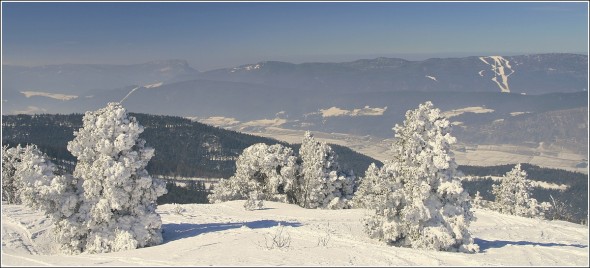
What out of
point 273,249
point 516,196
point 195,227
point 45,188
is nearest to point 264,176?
point 516,196

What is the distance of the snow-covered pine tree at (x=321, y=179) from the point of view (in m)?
73.1

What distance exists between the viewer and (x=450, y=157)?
103 feet

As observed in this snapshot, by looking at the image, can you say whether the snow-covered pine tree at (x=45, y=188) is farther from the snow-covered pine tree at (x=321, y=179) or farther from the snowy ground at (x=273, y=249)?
the snow-covered pine tree at (x=321, y=179)

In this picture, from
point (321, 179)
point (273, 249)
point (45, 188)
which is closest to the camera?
point (273, 249)

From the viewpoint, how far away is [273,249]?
27.1m

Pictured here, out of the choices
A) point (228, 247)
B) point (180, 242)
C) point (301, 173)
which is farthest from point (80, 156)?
point (301, 173)

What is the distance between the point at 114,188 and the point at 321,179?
142 ft

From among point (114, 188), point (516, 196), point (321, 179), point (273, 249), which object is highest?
point (114, 188)

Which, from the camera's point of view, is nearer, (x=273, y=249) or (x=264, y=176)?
(x=273, y=249)

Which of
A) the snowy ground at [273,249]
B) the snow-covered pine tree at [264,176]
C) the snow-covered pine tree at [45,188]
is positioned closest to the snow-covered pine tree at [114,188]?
the snow-covered pine tree at [45,188]

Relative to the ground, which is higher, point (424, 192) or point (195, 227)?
point (424, 192)

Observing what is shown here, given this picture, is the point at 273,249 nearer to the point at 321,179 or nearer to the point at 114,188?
the point at 114,188

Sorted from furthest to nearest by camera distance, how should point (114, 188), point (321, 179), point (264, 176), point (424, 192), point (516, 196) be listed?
1. point (516, 196)
2. point (264, 176)
3. point (321, 179)
4. point (114, 188)
5. point (424, 192)

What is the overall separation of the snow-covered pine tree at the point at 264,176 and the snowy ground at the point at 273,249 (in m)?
26.7
